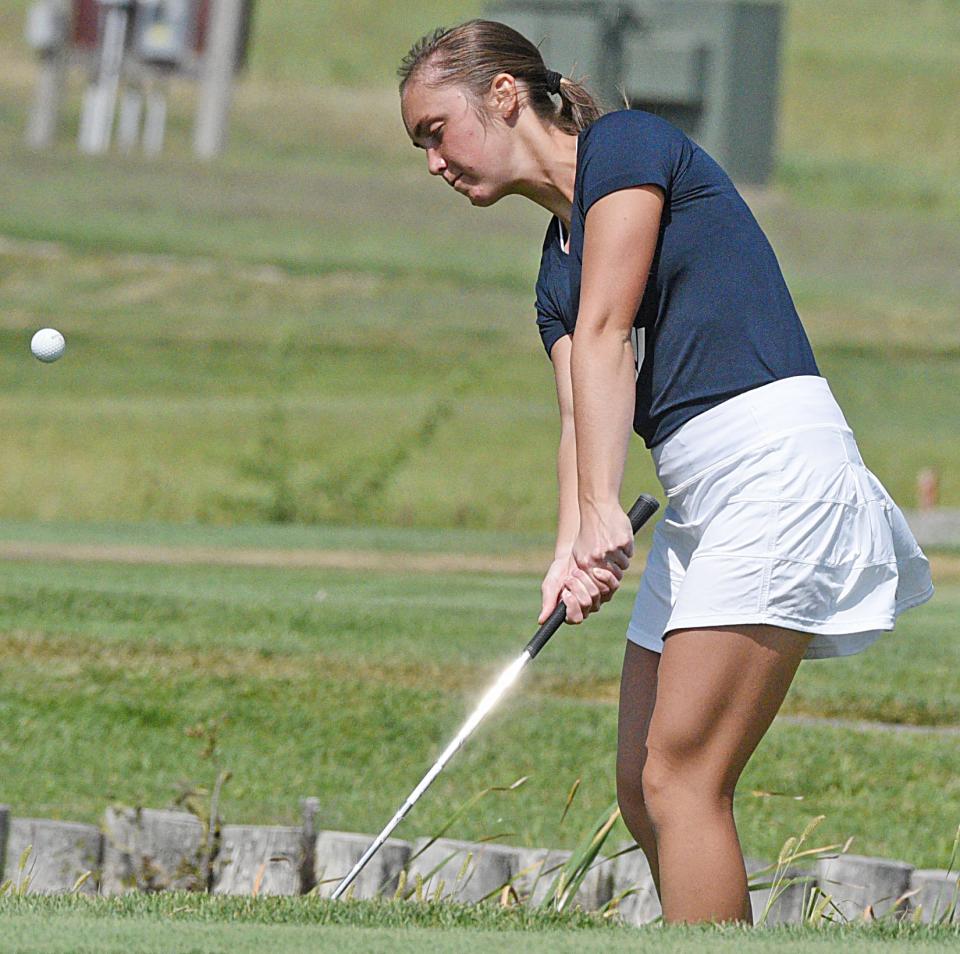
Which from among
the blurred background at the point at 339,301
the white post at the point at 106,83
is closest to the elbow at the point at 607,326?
the blurred background at the point at 339,301

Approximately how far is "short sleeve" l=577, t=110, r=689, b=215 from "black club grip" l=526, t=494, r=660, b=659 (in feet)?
2.39

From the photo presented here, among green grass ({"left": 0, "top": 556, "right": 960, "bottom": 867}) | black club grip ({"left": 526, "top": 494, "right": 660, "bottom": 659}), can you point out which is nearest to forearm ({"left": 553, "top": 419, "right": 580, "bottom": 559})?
black club grip ({"left": 526, "top": 494, "right": 660, "bottom": 659})

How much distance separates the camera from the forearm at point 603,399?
144 inches

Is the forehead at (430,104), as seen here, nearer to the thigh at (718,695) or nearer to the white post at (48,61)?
the thigh at (718,695)

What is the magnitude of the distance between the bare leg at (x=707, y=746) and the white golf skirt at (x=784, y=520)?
5 centimetres

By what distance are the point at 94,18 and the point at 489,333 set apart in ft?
30.5

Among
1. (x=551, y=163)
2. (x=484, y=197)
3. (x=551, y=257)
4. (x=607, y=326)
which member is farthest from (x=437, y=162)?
(x=607, y=326)

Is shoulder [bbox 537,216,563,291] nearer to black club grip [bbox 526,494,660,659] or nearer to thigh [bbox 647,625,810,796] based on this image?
black club grip [bbox 526,494,660,659]

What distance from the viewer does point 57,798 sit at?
6.46 meters

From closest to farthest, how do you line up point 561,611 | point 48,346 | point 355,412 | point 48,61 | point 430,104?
point 430,104
point 561,611
point 48,346
point 355,412
point 48,61

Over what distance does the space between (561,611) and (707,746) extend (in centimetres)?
54

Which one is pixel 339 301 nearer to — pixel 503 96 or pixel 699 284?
pixel 503 96

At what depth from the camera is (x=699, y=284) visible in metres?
3.70

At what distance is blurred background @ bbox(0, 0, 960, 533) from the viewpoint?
17500mm
